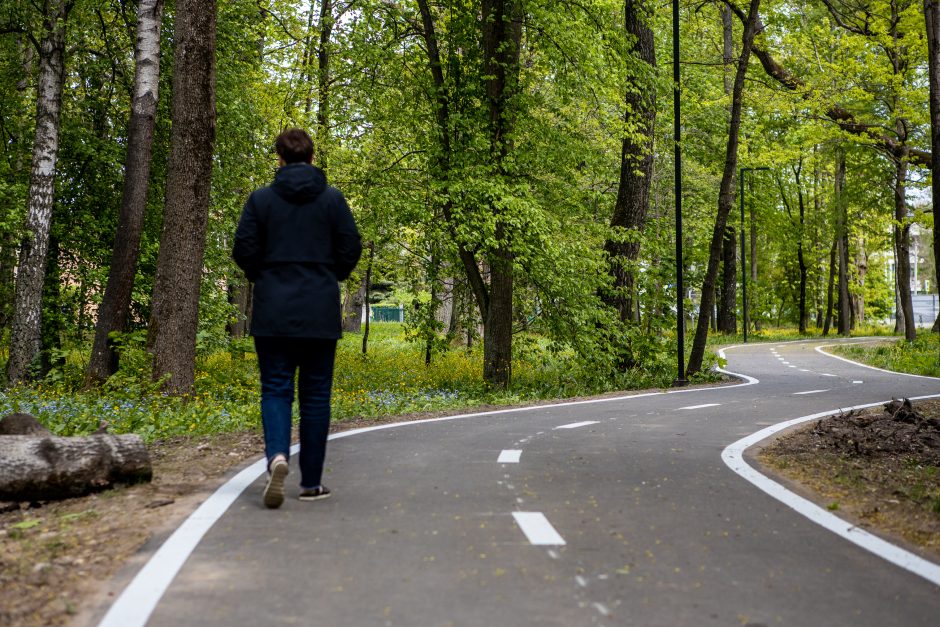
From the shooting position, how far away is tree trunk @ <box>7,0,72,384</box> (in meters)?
16.6

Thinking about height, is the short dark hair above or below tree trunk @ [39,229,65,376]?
above

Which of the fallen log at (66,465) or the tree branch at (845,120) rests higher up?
the tree branch at (845,120)

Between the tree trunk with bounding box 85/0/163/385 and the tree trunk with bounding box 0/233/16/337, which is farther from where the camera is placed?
the tree trunk with bounding box 0/233/16/337

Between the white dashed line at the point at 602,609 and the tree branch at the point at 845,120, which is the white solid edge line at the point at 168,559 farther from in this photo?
the tree branch at the point at 845,120

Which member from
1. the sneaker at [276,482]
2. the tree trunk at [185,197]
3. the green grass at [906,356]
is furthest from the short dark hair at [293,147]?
the green grass at [906,356]

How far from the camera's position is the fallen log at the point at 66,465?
20.0 ft

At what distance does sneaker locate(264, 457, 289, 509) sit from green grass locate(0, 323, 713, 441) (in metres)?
4.40

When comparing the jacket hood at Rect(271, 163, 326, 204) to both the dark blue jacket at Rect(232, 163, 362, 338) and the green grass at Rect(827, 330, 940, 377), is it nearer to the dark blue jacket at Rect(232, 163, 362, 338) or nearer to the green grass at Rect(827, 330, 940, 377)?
the dark blue jacket at Rect(232, 163, 362, 338)

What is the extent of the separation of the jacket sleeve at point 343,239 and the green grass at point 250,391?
4.61 metres

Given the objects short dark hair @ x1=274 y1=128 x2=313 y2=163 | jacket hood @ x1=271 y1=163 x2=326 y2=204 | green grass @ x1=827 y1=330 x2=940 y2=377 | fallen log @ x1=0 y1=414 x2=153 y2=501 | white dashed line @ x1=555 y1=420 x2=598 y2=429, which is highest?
short dark hair @ x1=274 y1=128 x2=313 y2=163

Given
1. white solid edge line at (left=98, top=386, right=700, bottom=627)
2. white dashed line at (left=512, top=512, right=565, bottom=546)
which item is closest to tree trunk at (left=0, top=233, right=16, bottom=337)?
white solid edge line at (left=98, top=386, right=700, bottom=627)

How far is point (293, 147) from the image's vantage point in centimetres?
589

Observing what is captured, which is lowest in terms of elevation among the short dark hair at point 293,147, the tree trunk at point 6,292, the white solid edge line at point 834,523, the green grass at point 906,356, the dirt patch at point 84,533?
the green grass at point 906,356

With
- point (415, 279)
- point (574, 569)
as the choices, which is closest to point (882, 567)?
point (574, 569)
